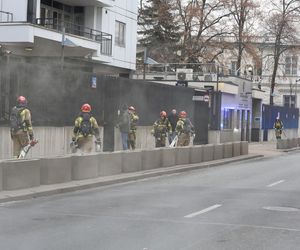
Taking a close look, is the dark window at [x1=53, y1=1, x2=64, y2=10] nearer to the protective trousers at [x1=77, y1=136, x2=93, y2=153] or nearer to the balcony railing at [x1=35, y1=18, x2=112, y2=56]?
the balcony railing at [x1=35, y1=18, x2=112, y2=56]

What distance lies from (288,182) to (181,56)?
36.5 m

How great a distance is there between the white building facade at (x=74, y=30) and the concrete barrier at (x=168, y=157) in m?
5.68

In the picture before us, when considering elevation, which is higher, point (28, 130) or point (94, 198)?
point (28, 130)

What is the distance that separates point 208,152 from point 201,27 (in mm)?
27946

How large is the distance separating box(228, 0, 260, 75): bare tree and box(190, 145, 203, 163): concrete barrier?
27825mm

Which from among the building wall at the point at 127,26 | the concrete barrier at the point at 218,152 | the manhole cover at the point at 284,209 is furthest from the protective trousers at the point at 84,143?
the building wall at the point at 127,26

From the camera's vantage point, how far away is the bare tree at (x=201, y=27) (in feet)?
157

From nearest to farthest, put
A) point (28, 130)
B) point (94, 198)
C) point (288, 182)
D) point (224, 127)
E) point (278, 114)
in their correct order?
1. point (94, 198)
2. point (28, 130)
3. point (288, 182)
4. point (224, 127)
5. point (278, 114)

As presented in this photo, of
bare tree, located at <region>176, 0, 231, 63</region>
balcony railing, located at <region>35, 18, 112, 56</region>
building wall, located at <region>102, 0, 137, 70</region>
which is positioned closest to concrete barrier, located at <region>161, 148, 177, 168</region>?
balcony railing, located at <region>35, 18, 112, 56</region>

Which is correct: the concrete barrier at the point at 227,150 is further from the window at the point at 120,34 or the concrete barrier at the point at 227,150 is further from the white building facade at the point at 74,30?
the window at the point at 120,34

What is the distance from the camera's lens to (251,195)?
499 inches

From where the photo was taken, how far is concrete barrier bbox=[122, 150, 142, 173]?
16.1 m

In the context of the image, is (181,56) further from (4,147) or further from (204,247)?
(204,247)

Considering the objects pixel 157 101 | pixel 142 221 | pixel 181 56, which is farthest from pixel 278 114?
pixel 142 221
